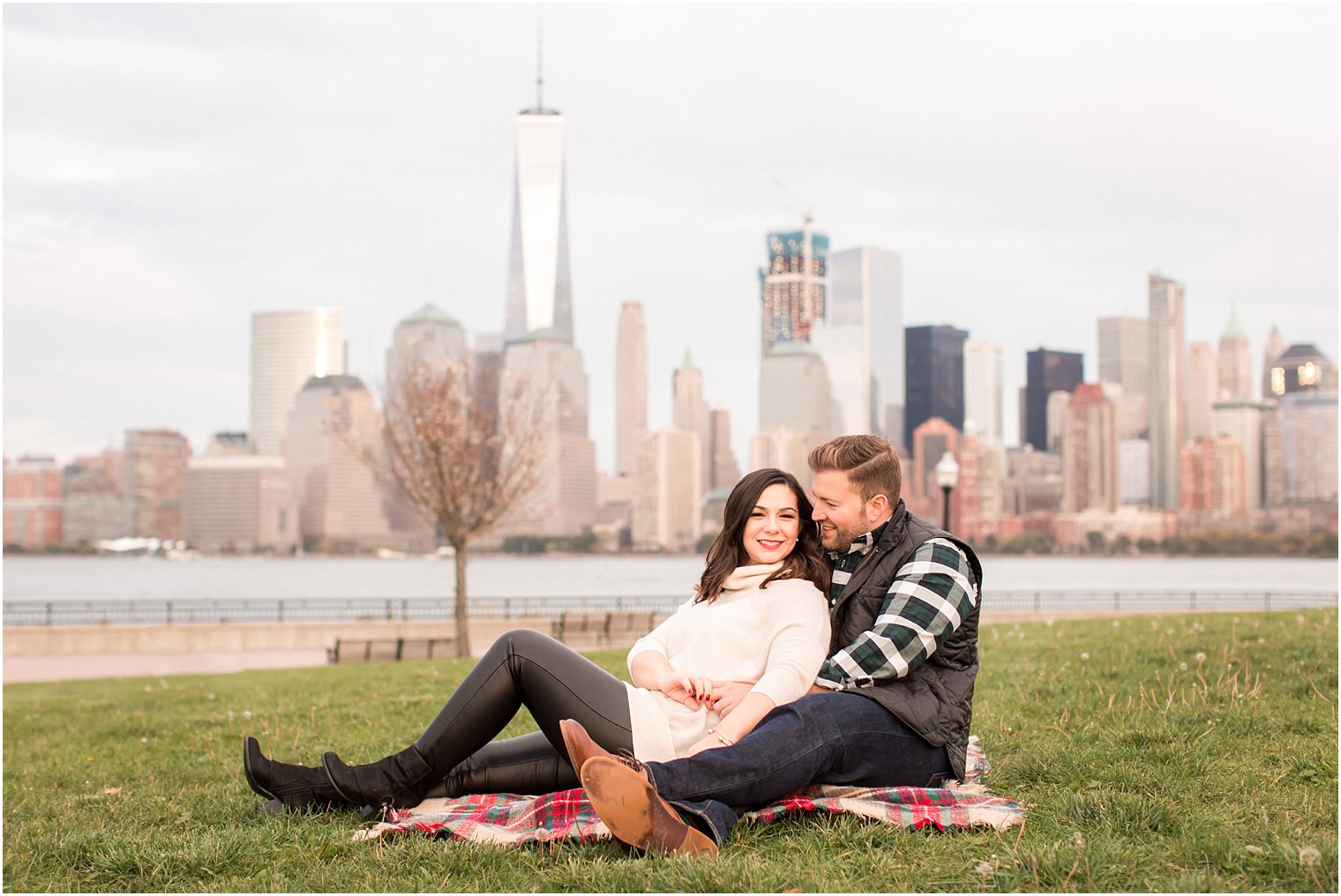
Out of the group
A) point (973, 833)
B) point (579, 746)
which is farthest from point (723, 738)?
point (973, 833)

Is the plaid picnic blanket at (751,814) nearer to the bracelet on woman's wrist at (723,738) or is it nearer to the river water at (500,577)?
the bracelet on woman's wrist at (723,738)

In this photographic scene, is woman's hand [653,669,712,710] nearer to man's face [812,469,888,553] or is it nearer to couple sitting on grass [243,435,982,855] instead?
couple sitting on grass [243,435,982,855]

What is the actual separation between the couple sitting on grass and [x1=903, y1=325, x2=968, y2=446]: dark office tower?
150 metres

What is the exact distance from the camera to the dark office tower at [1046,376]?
158875 millimetres

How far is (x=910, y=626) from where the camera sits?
3648 mm

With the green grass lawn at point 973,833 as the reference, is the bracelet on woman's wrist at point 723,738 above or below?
above

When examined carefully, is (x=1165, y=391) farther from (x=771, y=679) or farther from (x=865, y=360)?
(x=771, y=679)

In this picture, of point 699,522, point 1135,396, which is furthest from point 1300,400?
point 699,522

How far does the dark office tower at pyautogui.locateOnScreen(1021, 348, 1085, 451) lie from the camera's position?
158875 millimetres

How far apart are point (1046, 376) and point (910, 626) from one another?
170140mm

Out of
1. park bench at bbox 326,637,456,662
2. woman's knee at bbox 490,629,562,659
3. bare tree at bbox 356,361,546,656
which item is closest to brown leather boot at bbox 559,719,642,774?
woman's knee at bbox 490,629,562,659

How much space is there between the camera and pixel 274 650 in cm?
1869

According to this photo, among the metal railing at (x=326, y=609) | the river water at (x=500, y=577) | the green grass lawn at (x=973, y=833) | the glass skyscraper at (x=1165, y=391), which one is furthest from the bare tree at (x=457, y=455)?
the glass skyscraper at (x=1165, y=391)

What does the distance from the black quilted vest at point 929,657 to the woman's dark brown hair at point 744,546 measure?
0.14m
